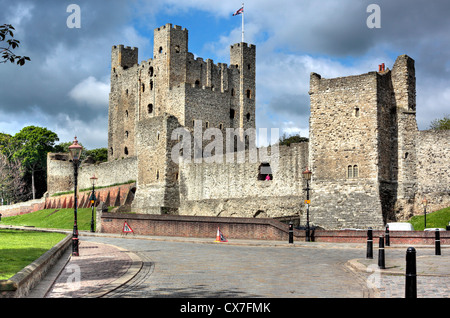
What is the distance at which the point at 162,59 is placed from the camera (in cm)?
6228

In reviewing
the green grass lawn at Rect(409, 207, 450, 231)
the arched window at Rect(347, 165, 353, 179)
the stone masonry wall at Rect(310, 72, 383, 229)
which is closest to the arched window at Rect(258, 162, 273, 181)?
the stone masonry wall at Rect(310, 72, 383, 229)

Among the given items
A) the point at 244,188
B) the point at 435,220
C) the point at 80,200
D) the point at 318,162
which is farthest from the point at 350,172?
the point at 80,200

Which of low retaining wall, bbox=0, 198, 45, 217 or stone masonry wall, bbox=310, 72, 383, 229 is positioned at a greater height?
stone masonry wall, bbox=310, 72, 383, 229

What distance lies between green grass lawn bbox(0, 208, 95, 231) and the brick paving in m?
28.7

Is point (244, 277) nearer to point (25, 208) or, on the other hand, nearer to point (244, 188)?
point (244, 188)

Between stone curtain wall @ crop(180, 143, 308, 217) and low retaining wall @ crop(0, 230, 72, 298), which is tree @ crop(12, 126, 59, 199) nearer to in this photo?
stone curtain wall @ crop(180, 143, 308, 217)

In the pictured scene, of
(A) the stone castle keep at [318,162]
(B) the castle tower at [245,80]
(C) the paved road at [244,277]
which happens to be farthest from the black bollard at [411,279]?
(B) the castle tower at [245,80]

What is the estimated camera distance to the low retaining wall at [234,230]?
22.8 meters

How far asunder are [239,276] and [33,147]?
77.2 metres

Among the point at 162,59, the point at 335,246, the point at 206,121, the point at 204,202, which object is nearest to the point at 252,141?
the point at 206,121

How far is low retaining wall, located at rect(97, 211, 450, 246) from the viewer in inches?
898
